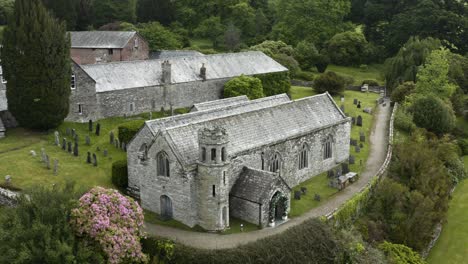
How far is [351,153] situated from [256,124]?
14.7 meters

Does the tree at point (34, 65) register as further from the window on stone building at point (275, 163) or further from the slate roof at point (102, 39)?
the slate roof at point (102, 39)

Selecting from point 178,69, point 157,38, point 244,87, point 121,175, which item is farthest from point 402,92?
point 121,175

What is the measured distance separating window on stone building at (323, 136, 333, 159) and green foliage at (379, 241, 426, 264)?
37.1 ft

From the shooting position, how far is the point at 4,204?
32344mm

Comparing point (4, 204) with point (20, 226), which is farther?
point (4, 204)

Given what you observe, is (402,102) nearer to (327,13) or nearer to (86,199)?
(327,13)

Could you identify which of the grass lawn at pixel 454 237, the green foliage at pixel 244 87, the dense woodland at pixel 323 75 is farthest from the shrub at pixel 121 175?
the green foliage at pixel 244 87

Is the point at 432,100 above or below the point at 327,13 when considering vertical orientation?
below

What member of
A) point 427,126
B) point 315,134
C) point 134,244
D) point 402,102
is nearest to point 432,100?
point 427,126

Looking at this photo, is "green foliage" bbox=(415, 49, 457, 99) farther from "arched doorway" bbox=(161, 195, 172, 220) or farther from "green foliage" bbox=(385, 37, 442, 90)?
"arched doorway" bbox=(161, 195, 172, 220)

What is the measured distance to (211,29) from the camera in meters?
105

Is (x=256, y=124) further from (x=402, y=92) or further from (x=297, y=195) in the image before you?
(x=402, y=92)

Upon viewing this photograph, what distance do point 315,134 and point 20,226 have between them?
25143 mm

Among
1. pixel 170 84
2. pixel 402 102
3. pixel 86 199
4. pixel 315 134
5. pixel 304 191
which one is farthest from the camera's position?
pixel 402 102
